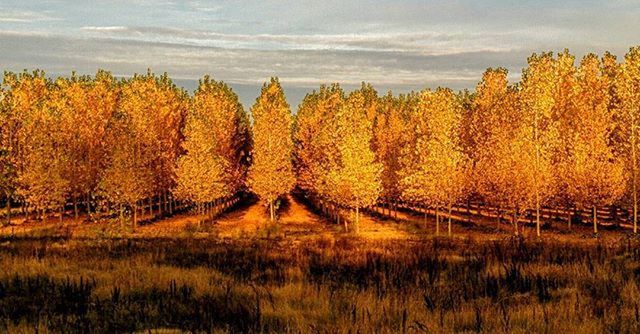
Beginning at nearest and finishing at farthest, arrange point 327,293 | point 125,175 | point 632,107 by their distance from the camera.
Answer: point 327,293 → point 632,107 → point 125,175

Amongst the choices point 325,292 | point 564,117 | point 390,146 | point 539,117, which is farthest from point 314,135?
point 325,292

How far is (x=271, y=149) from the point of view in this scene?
49812 mm

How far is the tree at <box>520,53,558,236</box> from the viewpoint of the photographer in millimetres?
36344

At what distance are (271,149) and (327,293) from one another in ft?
135

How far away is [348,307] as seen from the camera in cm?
792

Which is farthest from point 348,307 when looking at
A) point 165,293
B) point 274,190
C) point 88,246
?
point 274,190

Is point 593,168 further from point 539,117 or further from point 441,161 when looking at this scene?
point 441,161

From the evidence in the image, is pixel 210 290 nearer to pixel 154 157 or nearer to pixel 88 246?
pixel 88 246

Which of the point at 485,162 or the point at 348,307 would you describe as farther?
the point at 485,162

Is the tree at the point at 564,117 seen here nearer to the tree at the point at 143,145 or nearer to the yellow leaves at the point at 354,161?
the yellow leaves at the point at 354,161

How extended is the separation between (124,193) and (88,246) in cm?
2595

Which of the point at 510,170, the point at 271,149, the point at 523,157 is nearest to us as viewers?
the point at 523,157

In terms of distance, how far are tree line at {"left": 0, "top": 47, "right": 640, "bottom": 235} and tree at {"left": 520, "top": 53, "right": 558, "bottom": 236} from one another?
9cm

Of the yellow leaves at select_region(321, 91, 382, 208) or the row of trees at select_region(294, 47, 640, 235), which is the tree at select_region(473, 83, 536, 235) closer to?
the row of trees at select_region(294, 47, 640, 235)
